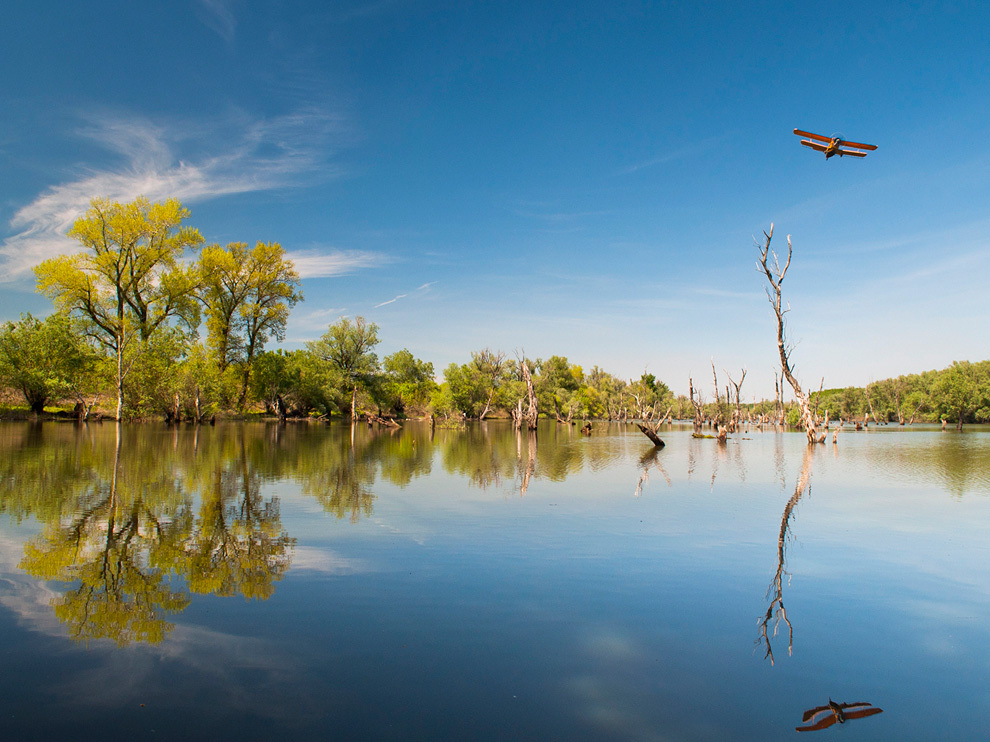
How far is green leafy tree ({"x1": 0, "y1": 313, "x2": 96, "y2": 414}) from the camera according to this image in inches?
1752

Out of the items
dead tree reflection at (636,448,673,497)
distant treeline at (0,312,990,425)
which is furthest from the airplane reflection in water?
distant treeline at (0,312,990,425)

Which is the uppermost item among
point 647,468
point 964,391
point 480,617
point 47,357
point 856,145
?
point 856,145

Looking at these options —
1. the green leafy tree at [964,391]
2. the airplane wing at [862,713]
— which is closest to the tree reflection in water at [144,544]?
the airplane wing at [862,713]

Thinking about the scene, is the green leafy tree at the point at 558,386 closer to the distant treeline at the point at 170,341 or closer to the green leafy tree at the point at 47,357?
the distant treeline at the point at 170,341

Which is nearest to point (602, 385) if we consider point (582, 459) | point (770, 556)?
point (582, 459)

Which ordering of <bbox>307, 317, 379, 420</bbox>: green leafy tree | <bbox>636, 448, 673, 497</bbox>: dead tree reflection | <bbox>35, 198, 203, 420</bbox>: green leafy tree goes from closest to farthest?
<bbox>636, 448, 673, 497</bbox>: dead tree reflection → <bbox>35, 198, 203, 420</bbox>: green leafy tree → <bbox>307, 317, 379, 420</bbox>: green leafy tree

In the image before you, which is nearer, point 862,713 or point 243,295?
point 862,713

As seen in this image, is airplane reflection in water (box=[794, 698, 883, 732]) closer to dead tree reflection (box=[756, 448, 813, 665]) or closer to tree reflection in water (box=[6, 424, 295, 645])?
dead tree reflection (box=[756, 448, 813, 665])

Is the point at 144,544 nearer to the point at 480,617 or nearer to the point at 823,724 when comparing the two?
the point at 480,617

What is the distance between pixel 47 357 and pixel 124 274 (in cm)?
1008

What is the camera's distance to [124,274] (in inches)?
1673

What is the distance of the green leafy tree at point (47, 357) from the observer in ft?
146

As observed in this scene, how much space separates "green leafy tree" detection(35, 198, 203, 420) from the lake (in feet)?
116

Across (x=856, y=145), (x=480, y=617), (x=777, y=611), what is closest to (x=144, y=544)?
(x=480, y=617)
